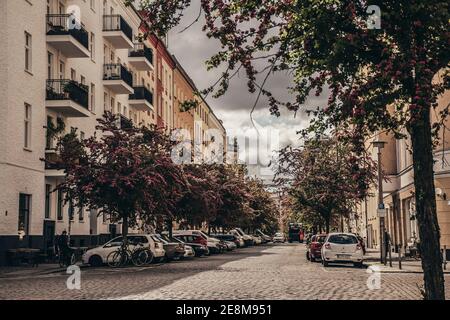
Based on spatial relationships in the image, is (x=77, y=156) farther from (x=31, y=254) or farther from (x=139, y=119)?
(x=139, y=119)

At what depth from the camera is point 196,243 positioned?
134ft

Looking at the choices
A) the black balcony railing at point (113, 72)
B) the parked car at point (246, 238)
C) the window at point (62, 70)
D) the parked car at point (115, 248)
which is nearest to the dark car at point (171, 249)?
the parked car at point (115, 248)

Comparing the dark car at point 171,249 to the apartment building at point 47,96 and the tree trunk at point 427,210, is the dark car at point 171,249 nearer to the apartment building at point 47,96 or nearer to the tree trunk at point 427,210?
the apartment building at point 47,96

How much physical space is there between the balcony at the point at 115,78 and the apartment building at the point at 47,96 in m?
0.06

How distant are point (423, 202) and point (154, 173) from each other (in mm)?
20960

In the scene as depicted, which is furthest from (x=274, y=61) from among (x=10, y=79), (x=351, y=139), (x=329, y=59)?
(x=10, y=79)

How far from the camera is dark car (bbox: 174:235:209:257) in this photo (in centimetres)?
4069

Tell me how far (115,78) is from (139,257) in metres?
18.0

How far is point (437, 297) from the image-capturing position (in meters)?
9.27

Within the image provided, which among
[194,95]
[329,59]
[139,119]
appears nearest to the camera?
[329,59]

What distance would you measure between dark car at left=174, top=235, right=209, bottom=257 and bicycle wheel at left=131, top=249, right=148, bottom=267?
34.1 ft

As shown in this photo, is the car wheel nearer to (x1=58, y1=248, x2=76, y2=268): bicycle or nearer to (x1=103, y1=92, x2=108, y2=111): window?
(x1=58, y1=248, x2=76, y2=268): bicycle

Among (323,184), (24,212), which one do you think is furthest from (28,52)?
(323,184)

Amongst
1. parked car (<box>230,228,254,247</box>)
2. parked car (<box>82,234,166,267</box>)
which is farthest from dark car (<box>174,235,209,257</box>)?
parked car (<box>230,228,254,247</box>)
